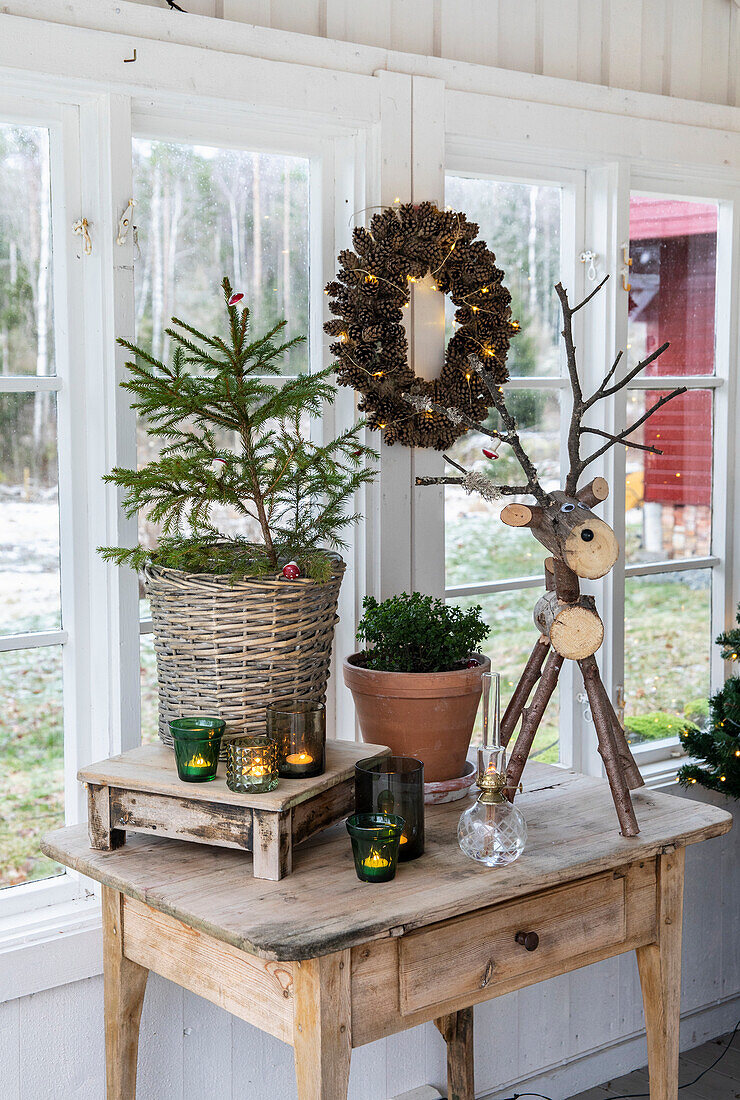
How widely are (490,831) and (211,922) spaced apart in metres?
0.44

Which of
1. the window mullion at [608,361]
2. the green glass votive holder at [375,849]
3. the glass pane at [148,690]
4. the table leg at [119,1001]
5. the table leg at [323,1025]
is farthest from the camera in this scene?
the window mullion at [608,361]

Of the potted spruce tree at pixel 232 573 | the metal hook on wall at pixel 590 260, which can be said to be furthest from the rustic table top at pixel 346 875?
the metal hook on wall at pixel 590 260

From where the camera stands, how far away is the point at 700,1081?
2643mm

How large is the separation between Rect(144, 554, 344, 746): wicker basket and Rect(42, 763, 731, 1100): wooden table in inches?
8.7

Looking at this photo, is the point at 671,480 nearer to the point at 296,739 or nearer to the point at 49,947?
the point at 296,739

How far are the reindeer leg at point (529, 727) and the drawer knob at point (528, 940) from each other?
10.1 inches

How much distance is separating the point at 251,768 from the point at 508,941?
0.46m

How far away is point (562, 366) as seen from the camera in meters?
2.59

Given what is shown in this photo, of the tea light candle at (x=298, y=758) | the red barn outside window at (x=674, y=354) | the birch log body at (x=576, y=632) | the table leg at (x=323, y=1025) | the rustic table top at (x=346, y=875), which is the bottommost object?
the table leg at (x=323, y=1025)

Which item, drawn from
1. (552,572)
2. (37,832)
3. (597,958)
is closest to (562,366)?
(552,572)

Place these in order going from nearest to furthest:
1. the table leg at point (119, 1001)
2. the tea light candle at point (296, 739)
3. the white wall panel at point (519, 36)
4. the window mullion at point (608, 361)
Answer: the tea light candle at point (296, 739)
the table leg at point (119, 1001)
the white wall panel at point (519, 36)
the window mullion at point (608, 361)

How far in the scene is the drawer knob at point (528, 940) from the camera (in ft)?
5.35

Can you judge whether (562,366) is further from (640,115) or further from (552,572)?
(552,572)

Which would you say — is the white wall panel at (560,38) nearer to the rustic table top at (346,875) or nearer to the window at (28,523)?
the window at (28,523)
